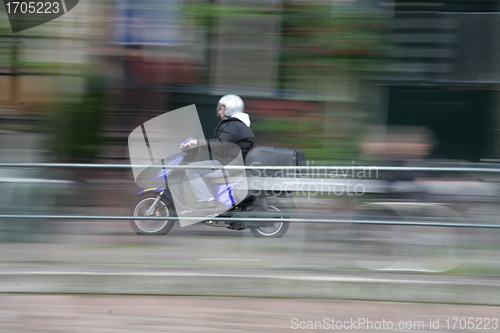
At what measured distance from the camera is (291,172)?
487 cm

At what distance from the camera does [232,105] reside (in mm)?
5668

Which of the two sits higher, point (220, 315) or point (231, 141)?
point (231, 141)

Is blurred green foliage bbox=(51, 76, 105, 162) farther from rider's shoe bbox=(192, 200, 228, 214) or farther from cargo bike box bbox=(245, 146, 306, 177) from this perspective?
cargo bike box bbox=(245, 146, 306, 177)

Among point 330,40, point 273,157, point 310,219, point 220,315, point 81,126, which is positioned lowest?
point 220,315

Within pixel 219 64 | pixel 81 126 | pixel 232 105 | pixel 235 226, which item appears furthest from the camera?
pixel 219 64

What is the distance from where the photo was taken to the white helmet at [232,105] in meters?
5.66

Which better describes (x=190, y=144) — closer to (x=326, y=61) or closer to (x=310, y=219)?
(x=310, y=219)

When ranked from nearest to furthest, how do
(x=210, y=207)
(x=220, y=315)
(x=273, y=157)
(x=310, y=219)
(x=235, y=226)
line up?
(x=220, y=315), (x=310, y=219), (x=235, y=226), (x=273, y=157), (x=210, y=207)

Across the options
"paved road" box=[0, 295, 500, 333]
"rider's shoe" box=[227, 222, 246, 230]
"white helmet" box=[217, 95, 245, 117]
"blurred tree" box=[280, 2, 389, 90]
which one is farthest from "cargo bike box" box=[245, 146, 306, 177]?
"paved road" box=[0, 295, 500, 333]

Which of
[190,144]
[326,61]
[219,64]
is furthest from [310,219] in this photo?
[219,64]

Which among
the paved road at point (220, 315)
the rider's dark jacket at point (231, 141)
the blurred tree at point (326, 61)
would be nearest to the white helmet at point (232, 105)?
the rider's dark jacket at point (231, 141)

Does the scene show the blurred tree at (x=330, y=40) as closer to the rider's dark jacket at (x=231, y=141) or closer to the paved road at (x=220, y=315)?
the rider's dark jacket at (x=231, y=141)

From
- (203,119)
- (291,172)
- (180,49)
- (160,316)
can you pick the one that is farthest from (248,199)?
(203,119)

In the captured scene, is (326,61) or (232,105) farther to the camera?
(232,105)
